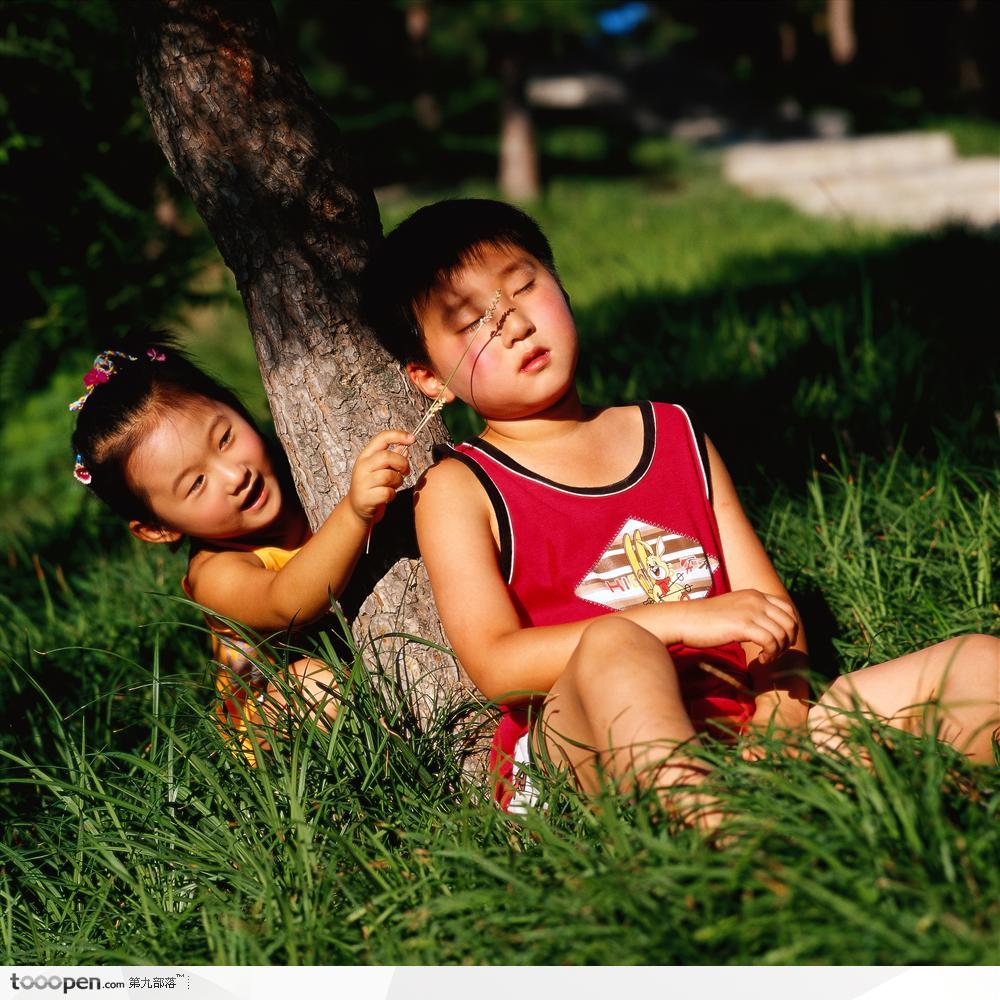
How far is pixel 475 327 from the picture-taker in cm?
203

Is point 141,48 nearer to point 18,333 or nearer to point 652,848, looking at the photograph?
point 652,848

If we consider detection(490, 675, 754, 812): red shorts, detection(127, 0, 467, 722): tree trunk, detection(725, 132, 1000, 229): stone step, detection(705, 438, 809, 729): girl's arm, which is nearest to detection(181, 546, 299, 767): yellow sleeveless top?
detection(127, 0, 467, 722): tree trunk

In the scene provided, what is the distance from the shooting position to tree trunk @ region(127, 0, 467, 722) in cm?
218

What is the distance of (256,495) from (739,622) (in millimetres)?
1219

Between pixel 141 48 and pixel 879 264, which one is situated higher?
pixel 141 48

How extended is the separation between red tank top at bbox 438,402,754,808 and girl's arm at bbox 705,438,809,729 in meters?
0.04

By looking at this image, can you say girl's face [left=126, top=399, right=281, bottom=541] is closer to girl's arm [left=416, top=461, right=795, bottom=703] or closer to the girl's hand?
girl's arm [left=416, top=461, right=795, bottom=703]

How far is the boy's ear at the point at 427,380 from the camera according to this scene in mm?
2215

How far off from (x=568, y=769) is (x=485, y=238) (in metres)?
1.04

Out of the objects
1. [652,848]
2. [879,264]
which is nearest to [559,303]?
[652,848]

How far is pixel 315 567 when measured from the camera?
2.12 metres
